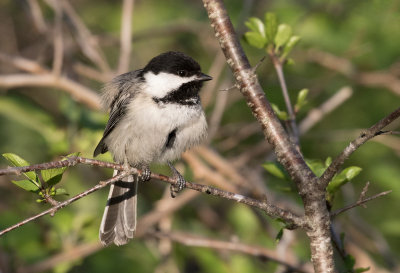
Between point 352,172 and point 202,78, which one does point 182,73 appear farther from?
point 352,172

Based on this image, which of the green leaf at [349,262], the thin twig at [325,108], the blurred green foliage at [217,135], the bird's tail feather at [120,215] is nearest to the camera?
the green leaf at [349,262]

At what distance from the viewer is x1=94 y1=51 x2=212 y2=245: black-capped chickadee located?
3264 millimetres

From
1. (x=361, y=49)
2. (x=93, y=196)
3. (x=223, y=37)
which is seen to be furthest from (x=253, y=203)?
(x=361, y=49)

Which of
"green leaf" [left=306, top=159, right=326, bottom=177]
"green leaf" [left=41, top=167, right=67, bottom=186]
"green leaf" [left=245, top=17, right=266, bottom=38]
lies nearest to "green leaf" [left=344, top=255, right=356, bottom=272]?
"green leaf" [left=306, top=159, right=326, bottom=177]

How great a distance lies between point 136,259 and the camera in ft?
13.7

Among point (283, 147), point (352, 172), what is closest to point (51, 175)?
point (283, 147)

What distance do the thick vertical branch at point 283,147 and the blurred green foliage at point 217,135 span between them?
156 cm

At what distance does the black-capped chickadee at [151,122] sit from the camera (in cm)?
326

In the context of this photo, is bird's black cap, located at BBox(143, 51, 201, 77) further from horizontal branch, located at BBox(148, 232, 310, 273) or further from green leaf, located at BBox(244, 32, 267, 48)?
horizontal branch, located at BBox(148, 232, 310, 273)

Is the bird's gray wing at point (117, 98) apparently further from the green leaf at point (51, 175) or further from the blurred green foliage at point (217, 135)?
the green leaf at point (51, 175)

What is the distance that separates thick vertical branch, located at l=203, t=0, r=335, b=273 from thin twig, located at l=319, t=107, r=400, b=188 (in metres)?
0.08

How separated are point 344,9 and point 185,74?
2.27 meters

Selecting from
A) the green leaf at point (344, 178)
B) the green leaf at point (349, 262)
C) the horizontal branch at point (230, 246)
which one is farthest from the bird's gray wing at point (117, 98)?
the green leaf at point (349, 262)

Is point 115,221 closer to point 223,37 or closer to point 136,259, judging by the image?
point 136,259
